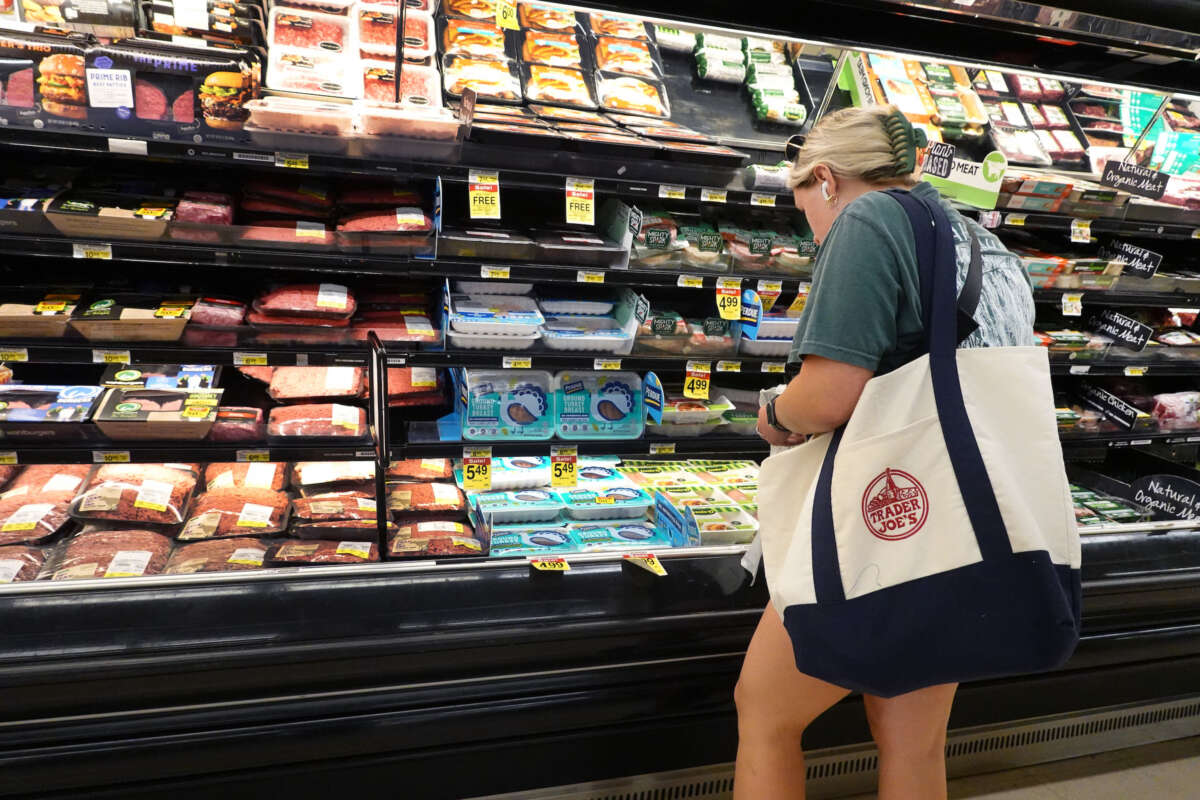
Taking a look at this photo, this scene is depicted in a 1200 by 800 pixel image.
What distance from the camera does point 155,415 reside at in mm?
2320

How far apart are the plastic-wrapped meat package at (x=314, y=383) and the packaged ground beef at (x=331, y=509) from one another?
1.14 feet

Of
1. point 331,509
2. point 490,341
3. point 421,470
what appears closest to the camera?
point 331,509

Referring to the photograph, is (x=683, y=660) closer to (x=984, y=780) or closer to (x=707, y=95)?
(x=984, y=780)

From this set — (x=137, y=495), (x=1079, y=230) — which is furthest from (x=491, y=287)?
(x=1079, y=230)

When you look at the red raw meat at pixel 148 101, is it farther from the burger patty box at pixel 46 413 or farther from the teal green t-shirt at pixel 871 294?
the teal green t-shirt at pixel 871 294

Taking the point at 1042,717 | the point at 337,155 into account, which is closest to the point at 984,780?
the point at 1042,717

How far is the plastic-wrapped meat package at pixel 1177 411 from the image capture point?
367 centimetres

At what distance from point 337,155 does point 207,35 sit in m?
0.60

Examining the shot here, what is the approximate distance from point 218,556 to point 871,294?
6.12 ft

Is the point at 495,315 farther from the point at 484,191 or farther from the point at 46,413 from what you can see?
the point at 46,413

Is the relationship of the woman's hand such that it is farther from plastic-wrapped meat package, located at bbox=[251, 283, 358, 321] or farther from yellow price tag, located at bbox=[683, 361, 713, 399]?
plastic-wrapped meat package, located at bbox=[251, 283, 358, 321]

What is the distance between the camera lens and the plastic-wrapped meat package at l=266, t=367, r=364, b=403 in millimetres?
2715

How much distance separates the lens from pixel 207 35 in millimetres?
2453

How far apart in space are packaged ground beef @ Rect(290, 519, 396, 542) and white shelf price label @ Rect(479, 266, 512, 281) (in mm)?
822
